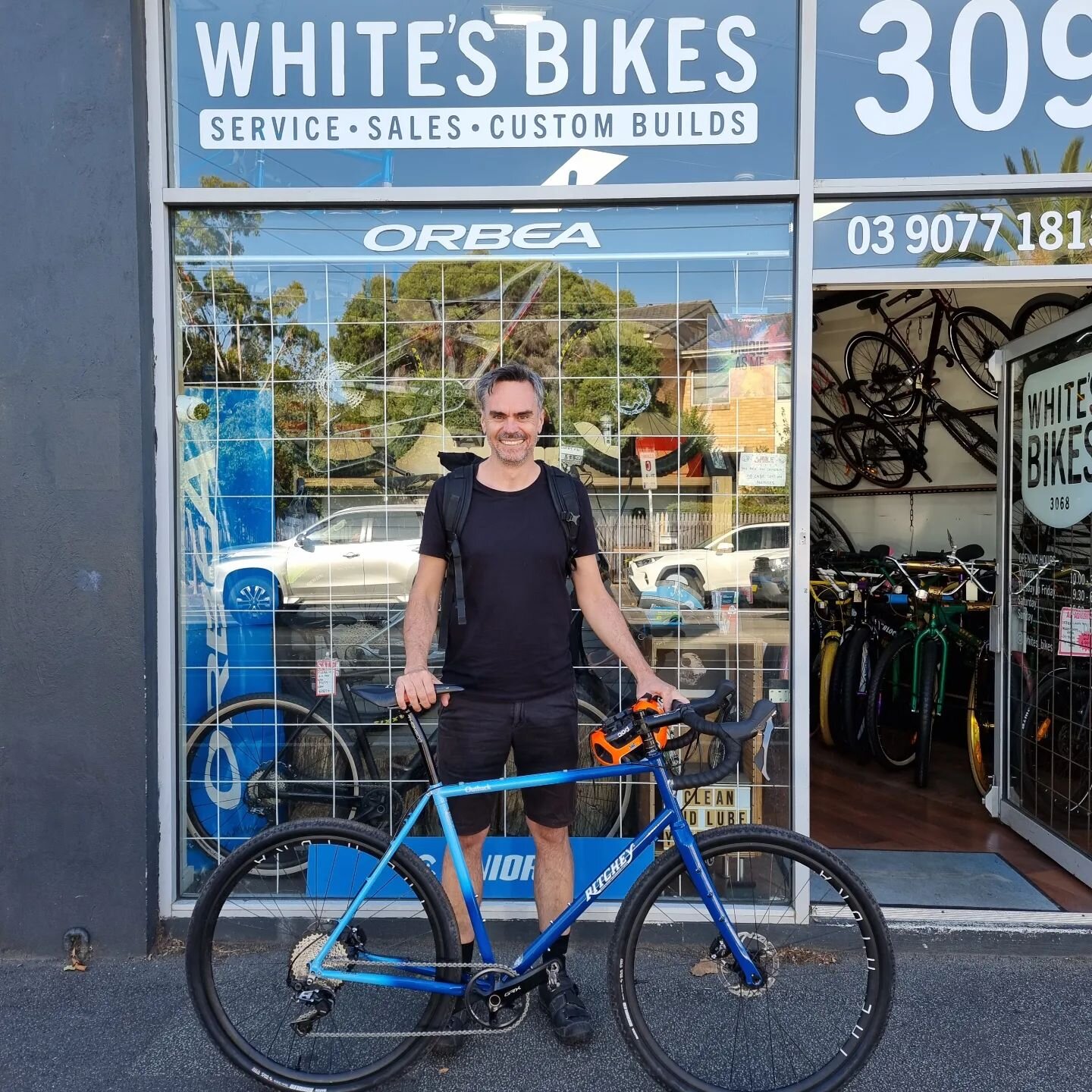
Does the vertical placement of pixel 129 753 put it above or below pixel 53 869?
above

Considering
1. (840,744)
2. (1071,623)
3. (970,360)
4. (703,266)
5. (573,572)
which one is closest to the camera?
(573,572)

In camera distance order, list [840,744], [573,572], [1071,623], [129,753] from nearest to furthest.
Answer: [573,572]
[129,753]
[1071,623]
[840,744]

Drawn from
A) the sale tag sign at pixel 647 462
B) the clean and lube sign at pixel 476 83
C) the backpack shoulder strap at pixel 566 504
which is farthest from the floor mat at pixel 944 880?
the clean and lube sign at pixel 476 83

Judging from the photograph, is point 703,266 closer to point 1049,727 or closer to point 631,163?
point 631,163

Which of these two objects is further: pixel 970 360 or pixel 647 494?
pixel 970 360

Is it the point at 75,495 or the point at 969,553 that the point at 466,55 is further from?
the point at 969,553

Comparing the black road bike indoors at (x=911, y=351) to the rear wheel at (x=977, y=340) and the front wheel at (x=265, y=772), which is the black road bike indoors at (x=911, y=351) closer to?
the rear wheel at (x=977, y=340)

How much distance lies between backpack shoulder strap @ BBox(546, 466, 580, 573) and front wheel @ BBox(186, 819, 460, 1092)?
39.4 inches

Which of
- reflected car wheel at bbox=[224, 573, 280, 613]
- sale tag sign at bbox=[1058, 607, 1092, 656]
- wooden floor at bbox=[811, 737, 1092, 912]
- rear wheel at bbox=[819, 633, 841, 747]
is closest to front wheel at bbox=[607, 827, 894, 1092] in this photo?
wooden floor at bbox=[811, 737, 1092, 912]

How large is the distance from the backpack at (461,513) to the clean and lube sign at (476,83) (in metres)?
1.45

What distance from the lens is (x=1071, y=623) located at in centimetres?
360

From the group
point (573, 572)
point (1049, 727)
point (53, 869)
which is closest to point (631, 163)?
point (573, 572)

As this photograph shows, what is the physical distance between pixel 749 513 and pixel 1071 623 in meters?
1.59

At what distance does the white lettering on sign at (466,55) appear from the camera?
3090mm
